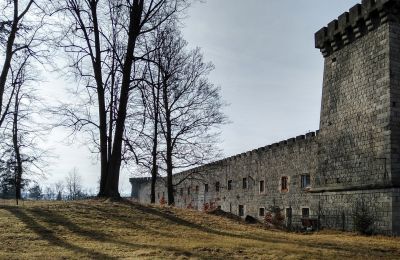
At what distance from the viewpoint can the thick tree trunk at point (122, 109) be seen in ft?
52.9

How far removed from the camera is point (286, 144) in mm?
25547

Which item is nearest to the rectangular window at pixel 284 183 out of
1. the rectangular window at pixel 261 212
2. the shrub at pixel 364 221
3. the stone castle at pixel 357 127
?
the stone castle at pixel 357 127

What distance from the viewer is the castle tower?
1488cm

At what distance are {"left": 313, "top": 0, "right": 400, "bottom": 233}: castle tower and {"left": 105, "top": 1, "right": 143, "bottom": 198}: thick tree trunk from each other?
8.12 metres

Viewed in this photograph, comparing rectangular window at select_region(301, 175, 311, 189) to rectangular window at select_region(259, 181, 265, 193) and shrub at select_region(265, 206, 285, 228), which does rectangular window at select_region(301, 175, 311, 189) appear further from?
rectangular window at select_region(259, 181, 265, 193)

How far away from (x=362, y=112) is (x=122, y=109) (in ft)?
29.2

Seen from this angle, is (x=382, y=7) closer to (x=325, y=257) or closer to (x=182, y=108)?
(x=325, y=257)

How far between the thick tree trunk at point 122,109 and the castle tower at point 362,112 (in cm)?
812

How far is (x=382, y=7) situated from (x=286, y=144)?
1149cm

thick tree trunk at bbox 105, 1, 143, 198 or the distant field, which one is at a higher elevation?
thick tree trunk at bbox 105, 1, 143, 198

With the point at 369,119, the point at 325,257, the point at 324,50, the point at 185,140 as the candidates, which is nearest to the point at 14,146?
the point at 185,140

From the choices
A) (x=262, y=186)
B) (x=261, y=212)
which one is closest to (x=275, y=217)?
(x=261, y=212)

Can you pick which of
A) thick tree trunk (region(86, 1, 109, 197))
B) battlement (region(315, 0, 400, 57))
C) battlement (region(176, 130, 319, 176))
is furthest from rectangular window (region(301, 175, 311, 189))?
thick tree trunk (region(86, 1, 109, 197))

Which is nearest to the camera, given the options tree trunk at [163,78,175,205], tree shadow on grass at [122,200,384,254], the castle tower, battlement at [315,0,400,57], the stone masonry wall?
tree shadow on grass at [122,200,384,254]
